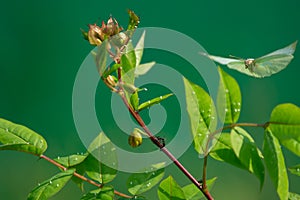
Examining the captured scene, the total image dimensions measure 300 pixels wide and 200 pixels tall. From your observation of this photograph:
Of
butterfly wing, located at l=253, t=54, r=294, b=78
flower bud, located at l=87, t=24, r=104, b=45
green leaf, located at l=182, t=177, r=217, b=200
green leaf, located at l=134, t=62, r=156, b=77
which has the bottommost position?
green leaf, located at l=182, t=177, r=217, b=200

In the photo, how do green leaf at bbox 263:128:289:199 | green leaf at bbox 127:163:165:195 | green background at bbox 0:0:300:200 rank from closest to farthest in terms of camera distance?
green leaf at bbox 263:128:289:199
green leaf at bbox 127:163:165:195
green background at bbox 0:0:300:200

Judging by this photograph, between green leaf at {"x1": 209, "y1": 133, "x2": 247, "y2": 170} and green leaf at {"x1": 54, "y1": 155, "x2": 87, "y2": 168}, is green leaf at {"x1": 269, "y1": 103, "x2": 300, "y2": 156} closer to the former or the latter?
green leaf at {"x1": 209, "y1": 133, "x2": 247, "y2": 170}

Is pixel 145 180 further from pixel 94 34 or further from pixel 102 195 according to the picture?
pixel 94 34

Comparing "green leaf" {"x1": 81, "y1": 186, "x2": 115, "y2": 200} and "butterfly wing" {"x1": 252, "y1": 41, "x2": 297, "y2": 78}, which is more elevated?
"butterfly wing" {"x1": 252, "y1": 41, "x2": 297, "y2": 78}

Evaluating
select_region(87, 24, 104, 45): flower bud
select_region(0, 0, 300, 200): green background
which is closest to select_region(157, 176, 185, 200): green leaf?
select_region(87, 24, 104, 45): flower bud

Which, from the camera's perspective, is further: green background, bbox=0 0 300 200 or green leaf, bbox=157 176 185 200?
green background, bbox=0 0 300 200

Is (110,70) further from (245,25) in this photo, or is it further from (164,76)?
(245,25)

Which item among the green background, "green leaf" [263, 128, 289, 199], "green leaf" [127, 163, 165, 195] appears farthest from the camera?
the green background

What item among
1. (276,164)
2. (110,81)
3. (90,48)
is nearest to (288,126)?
(276,164)

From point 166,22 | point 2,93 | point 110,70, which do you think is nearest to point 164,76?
point 110,70

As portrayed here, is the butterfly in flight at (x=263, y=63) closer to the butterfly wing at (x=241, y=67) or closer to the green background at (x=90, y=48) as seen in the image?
the butterfly wing at (x=241, y=67)
